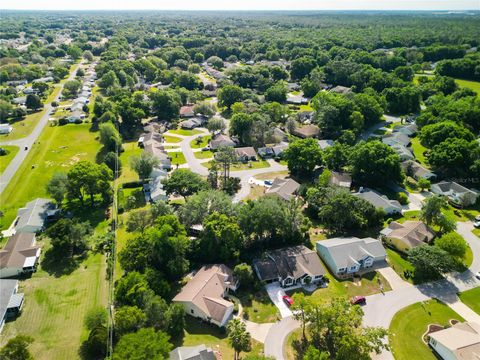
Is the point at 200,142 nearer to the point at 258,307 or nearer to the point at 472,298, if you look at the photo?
the point at 258,307

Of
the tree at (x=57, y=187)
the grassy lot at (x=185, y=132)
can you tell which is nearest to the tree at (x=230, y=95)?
the grassy lot at (x=185, y=132)

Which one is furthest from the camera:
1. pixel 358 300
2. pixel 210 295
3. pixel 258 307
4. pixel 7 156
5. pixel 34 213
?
pixel 7 156

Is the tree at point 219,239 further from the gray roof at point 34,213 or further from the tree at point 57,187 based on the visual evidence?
the tree at point 57,187

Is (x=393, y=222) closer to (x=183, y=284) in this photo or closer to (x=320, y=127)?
(x=183, y=284)

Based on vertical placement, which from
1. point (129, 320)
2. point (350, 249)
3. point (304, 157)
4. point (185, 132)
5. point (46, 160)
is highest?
point (129, 320)

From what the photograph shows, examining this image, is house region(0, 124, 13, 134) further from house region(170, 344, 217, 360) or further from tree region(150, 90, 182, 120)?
house region(170, 344, 217, 360)

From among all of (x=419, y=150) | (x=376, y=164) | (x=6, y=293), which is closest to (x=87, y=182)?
(x=6, y=293)

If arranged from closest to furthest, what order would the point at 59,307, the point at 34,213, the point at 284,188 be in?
the point at 59,307 → the point at 34,213 → the point at 284,188
